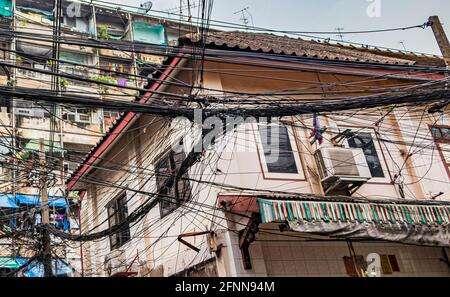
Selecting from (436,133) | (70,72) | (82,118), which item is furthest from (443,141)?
(70,72)

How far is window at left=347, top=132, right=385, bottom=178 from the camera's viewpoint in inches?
364

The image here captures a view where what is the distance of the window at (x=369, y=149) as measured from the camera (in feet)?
30.3

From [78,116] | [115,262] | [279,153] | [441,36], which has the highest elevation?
[78,116]

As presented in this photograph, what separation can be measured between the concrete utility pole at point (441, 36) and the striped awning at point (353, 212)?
13.8ft

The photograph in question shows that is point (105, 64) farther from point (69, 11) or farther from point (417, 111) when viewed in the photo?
point (417, 111)

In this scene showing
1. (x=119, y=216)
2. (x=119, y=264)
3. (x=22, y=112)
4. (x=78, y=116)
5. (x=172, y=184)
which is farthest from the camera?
(x=78, y=116)

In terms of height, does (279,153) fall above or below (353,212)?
above

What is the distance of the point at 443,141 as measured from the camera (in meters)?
10.4

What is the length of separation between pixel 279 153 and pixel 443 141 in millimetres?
4740

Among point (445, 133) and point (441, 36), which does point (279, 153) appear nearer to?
point (445, 133)

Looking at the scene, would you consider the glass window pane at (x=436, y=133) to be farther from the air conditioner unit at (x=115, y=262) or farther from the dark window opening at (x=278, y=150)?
the air conditioner unit at (x=115, y=262)

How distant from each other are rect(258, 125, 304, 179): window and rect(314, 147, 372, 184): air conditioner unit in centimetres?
49

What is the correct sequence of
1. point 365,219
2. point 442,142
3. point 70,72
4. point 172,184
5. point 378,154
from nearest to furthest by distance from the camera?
point 365,219 < point 172,184 < point 378,154 < point 442,142 < point 70,72

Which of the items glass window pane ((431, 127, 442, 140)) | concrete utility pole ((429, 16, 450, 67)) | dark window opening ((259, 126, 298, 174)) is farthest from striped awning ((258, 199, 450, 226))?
concrete utility pole ((429, 16, 450, 67))
